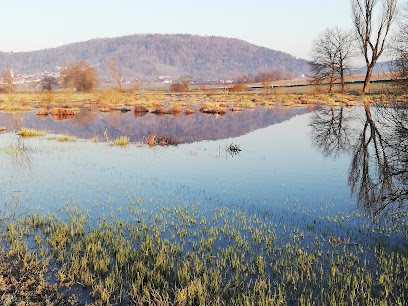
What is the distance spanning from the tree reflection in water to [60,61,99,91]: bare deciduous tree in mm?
88146

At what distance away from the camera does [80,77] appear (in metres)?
104

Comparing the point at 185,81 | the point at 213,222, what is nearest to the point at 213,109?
the point at 213,222

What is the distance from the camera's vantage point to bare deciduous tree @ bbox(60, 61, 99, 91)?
104 meters

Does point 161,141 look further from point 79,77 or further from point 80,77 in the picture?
point 79,77

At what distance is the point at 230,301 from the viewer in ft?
20.4

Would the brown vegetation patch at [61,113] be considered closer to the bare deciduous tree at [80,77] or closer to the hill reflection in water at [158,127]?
the hill reflection in water at [158,127]

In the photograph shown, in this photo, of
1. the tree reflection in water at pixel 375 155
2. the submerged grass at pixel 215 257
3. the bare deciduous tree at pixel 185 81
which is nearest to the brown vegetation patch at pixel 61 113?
the tree reflection in water at pixel 375 155

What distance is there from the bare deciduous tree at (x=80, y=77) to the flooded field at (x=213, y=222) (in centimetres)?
8851

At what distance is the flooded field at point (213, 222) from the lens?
667 cm

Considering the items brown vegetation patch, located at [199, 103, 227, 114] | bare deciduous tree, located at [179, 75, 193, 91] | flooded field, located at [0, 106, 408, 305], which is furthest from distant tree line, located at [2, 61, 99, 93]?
flooded field, located at [0, 106, 408, 305]

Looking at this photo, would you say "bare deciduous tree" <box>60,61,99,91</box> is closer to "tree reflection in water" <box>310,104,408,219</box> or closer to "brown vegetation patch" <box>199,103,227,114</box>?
"brown vegetation patch" <box>199,103,227,114</box>

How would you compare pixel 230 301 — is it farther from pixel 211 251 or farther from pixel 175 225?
pixel 175 225

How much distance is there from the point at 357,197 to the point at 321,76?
56468 millimetres

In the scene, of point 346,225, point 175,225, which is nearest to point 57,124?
point 175,225
